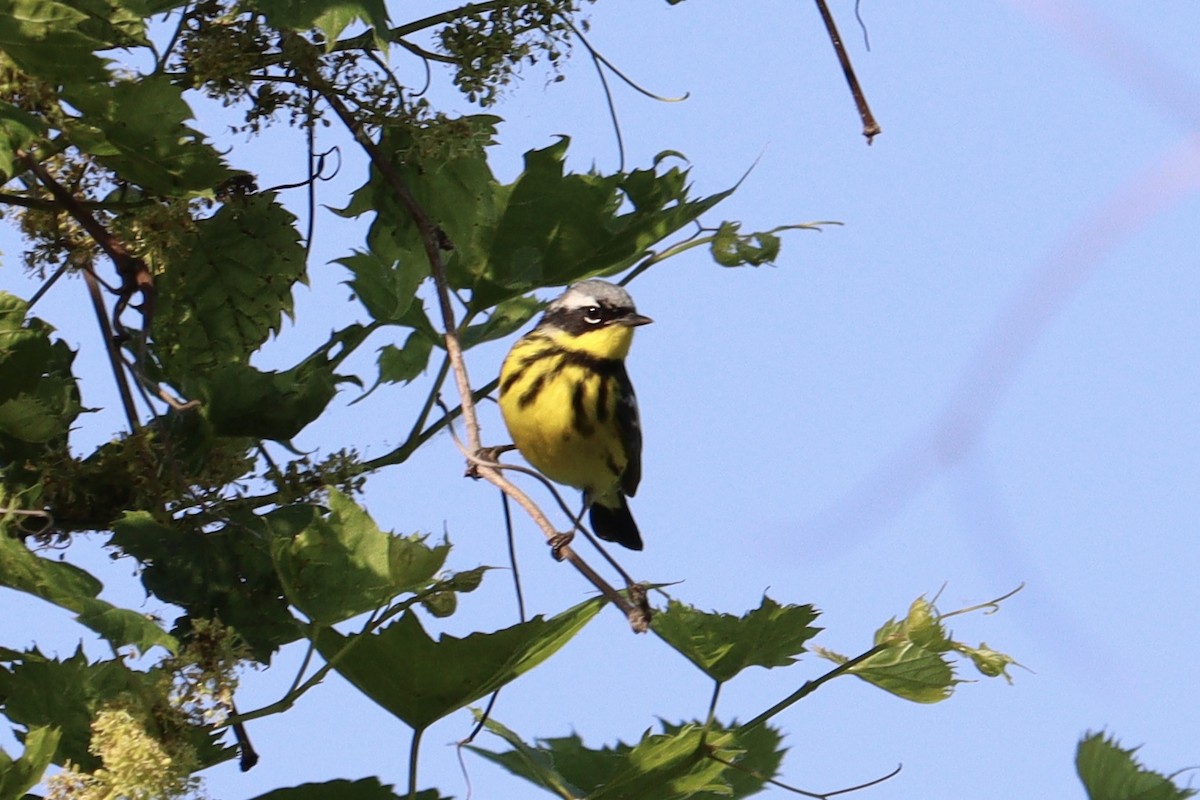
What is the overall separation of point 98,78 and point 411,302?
82 cm

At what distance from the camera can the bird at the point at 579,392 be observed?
4.41 metres

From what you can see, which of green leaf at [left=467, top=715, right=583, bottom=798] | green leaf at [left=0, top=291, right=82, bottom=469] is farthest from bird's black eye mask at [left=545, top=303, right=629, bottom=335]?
green leaf at [left=0, top=291, right=82, bottom=469]

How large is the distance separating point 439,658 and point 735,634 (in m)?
0.42

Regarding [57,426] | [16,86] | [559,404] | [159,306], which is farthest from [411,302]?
[559,404]

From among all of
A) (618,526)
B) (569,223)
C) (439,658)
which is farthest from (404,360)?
(618,526)

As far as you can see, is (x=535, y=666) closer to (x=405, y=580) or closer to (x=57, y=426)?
(x=405, y=580)

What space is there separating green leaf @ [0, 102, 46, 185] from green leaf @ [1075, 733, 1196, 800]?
5.52 feet

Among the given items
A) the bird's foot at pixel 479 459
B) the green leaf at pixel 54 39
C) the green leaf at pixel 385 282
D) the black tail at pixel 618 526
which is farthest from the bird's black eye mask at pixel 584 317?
the green leaf at pixel 54 39

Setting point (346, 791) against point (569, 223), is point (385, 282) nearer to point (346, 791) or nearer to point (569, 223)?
point (569, 223)

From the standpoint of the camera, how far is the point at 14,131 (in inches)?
79.4

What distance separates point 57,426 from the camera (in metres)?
2.33

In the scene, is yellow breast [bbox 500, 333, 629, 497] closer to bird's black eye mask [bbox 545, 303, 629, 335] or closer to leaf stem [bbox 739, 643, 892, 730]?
bird's black eye mask [bbox 545, 303, 629, 335]

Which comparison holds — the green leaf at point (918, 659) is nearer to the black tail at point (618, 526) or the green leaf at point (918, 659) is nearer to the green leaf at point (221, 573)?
the green leaf at point (221, 573)

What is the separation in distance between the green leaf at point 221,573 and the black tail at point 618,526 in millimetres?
2922
